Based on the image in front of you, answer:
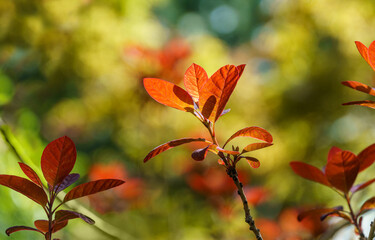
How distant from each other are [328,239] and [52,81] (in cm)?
163

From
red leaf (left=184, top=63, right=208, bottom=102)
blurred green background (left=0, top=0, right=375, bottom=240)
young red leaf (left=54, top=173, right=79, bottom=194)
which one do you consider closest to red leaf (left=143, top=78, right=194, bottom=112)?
red leaf (left=184, top=63, right=208, bottom=102)

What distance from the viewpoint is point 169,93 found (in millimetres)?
424

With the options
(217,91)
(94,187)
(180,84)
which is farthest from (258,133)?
(180,84)

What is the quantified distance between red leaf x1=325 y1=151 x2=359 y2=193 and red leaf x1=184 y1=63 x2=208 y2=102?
6.6 inches

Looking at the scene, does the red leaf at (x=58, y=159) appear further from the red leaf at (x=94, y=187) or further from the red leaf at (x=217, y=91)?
the red leaf at (x=217, y=91)

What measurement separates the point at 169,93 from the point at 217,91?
5 cm

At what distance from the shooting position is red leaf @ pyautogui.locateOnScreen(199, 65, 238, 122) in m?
0.39

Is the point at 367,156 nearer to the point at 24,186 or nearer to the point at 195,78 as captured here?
the point at 195,78

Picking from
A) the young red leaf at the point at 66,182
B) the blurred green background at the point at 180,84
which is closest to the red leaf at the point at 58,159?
the young red leaf at the point at 66,182

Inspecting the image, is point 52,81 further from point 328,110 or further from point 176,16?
point 176,16

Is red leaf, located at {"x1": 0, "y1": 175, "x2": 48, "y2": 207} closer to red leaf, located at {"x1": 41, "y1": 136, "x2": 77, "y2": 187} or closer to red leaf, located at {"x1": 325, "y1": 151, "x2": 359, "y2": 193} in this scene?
red leaf, located at {"x1": 41, "y1": 136, "x2": 77, "y2": 187}

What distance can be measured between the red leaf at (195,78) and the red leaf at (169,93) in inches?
0.6

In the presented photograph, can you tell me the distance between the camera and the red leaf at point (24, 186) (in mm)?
380

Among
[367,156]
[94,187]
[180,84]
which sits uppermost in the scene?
[180,84]
